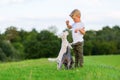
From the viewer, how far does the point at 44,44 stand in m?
107

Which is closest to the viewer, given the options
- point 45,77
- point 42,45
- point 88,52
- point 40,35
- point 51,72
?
point 45,77

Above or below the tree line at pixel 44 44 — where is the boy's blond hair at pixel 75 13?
above

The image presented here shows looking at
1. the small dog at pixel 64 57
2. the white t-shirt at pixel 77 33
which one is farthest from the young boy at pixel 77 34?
the small dog at pixel 64 57

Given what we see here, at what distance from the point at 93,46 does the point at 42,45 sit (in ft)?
46.2

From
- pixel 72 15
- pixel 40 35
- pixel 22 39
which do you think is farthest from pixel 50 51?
pixel 72 15

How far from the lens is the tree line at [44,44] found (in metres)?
93.4

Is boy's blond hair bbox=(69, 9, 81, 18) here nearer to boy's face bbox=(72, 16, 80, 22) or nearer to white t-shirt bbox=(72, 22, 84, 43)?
boy's face bbox=(72, 16, 80, 22)

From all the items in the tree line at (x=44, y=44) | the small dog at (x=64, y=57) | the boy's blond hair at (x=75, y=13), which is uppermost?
the boy's blond hair at (x=75, y=13)

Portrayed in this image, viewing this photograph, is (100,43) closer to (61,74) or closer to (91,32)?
(91,32)

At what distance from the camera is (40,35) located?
4473 inches

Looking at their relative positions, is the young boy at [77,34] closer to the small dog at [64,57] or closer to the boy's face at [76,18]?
the boy's face at [76,18]

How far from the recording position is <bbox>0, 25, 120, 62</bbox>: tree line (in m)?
93.4

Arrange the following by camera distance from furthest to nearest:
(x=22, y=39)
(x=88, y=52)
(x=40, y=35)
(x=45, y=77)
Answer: (x=22, y=39) → (x=40, y=35) → (x=88, y=52) → (x=45, y=77)

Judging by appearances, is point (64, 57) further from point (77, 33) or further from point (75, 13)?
point (75, 13)
